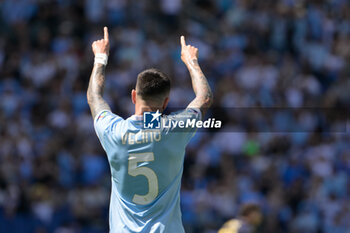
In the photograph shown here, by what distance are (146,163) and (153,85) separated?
48 centimetres

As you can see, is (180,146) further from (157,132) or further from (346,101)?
(346,101)

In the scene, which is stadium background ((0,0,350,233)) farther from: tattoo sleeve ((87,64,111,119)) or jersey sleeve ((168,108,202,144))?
jersey sleeve ((168,108,202,144))

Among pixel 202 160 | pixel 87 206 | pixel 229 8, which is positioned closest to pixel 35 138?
pixel 87 206

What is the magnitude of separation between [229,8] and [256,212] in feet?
36.0

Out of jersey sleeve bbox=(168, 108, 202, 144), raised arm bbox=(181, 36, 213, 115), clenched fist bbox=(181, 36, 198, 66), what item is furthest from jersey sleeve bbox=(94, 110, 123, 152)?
clenched fist bbox=(181, 36, 198, 66)

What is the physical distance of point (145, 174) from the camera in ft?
14.0

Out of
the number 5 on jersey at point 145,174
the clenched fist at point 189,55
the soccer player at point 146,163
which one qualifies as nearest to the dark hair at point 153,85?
the soccer player at point 146,163

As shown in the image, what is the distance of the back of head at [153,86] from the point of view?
4250mm

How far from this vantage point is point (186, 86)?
631 inches

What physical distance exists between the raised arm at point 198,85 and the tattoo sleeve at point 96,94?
563mm

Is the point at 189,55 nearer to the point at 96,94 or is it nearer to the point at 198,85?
the point at 198,85

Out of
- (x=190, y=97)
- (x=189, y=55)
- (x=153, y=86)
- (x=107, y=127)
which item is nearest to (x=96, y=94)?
(x=107, y=127)

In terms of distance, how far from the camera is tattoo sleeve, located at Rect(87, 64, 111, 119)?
14.7 feet

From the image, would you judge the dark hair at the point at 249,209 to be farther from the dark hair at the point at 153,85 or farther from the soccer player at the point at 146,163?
the dark hair at the point at 153,85
